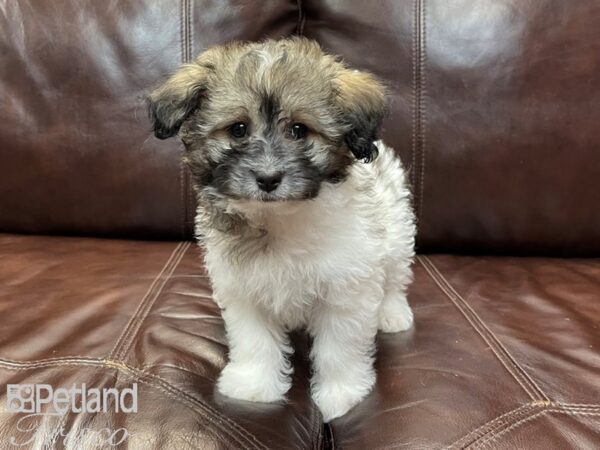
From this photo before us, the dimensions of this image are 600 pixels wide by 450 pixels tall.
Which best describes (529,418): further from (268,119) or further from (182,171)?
(182,171)

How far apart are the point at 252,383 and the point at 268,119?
0.60 metres

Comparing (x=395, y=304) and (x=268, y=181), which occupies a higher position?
(x=268, y=181)

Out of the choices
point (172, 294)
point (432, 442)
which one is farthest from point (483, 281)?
point (172, 294)

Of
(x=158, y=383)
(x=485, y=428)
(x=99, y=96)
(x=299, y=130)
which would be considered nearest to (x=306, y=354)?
(x=158, y=383)

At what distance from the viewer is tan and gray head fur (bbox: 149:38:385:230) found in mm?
1245

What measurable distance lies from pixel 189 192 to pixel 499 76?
1.08 m

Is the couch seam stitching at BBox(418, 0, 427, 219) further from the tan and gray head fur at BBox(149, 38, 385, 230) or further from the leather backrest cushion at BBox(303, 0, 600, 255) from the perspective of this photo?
the tan and gray head fur at BBox(149, 38, 385, 230)

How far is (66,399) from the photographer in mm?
1305

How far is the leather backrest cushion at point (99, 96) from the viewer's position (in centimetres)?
211

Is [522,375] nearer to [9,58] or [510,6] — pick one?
[510,6]

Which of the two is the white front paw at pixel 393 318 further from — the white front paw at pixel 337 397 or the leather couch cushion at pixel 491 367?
the white front paw at pixel 337 397

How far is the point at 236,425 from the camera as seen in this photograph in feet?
4.30

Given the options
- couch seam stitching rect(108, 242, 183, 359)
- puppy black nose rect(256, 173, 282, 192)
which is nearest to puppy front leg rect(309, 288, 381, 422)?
puppy black nose rect(256, 173, 282, 192)

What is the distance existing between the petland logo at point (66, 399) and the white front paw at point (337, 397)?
0.43 m
